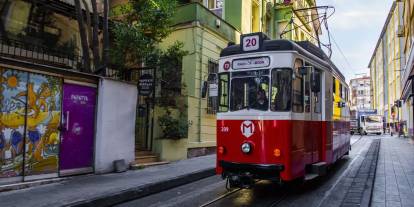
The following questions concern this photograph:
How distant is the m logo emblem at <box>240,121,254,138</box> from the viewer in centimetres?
812

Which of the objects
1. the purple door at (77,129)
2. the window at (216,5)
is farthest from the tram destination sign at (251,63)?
the window at (216,5)

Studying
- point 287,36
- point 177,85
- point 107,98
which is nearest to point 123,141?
point 107,98

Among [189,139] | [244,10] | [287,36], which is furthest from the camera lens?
[287,36]

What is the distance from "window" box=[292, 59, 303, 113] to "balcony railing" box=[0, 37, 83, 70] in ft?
24.3

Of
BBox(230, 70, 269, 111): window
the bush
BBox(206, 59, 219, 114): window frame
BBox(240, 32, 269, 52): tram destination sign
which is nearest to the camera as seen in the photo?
BBox(230, 70, 269, 111): window

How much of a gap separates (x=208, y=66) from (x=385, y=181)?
356 inches

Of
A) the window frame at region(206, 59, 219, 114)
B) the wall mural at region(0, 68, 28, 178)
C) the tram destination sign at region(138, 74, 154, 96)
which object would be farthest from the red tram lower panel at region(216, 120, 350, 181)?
the window frame at region(206, 59, 219, 114)

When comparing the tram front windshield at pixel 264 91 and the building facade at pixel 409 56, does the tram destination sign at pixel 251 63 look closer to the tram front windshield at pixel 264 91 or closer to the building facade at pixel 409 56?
the tram front windshield at pixel 264 91

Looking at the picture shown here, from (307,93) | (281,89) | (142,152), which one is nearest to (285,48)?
(281,89)

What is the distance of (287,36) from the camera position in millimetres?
27969

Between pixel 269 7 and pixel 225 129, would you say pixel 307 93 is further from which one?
pixel 269 7

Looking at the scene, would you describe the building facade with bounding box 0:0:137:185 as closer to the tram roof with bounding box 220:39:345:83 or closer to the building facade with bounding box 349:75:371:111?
the tram roof with bounding box 220:39:345:83

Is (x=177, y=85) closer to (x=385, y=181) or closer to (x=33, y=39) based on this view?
(x=33, y=39)

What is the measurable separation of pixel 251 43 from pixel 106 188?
15.0 feet
